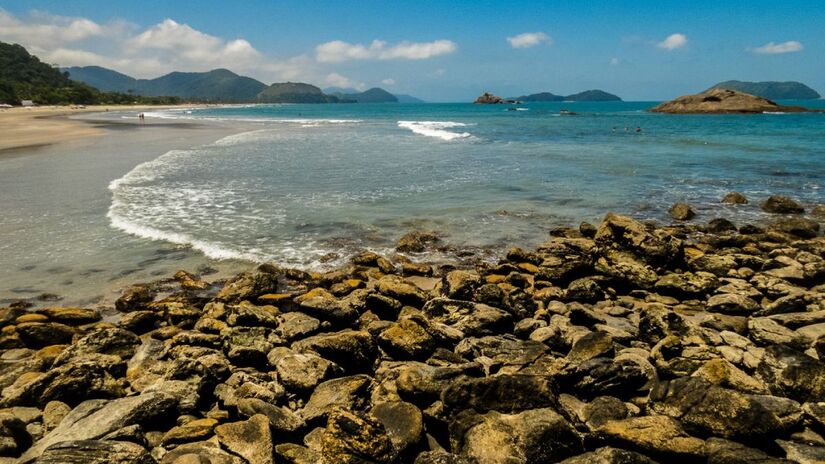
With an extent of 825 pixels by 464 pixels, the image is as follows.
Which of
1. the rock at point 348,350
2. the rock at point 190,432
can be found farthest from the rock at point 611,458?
the rock at point 190,432

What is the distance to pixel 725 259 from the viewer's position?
1071 cm

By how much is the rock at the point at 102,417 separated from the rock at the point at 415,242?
7.84 meters

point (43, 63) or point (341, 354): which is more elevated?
point (43, 63)

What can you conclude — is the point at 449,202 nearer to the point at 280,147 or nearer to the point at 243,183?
the point at 243,183

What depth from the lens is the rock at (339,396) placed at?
5328 millimetres

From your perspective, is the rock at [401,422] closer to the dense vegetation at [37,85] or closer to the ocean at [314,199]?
the ocean at [314,199]

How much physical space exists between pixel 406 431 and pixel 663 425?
8.53 feet

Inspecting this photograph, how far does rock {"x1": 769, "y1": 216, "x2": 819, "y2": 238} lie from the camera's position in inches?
537

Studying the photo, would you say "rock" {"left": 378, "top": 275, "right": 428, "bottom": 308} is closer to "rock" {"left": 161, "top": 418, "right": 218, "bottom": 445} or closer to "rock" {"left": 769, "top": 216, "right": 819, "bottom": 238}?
"rock" {"left": 161, "top": 418, "right": 218, "bottom": 445}

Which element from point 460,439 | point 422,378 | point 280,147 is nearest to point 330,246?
point 422,378

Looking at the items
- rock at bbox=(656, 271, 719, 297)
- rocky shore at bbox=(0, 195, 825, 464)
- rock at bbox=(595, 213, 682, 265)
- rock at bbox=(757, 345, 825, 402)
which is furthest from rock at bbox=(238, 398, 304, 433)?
rock at bbox=(595, 213, 682, 265)

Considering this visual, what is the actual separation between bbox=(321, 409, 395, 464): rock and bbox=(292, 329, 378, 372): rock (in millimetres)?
1862

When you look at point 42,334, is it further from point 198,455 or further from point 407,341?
point 407,341

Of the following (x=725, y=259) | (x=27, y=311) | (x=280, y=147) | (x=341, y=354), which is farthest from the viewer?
(x=280, y=147)
